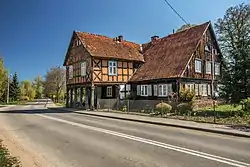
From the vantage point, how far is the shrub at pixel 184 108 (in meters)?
21.9

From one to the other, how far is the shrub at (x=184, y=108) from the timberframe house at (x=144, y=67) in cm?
547

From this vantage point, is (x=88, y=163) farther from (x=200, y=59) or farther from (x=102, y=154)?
(x=200, y=59)

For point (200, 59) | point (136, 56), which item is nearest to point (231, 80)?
point (200, 59)

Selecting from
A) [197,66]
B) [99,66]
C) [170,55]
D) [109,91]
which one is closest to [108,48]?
[99,66]

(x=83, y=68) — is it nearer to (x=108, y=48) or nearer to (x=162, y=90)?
(x=108, y=48)

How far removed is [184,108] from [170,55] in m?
12.4

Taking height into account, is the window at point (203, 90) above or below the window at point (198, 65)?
below

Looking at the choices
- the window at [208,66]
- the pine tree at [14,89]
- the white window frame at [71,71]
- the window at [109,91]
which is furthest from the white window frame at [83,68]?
the pine tree at [14,89]

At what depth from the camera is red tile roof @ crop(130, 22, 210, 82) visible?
3011cm

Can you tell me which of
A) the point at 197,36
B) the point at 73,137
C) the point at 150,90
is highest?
the point at 197,36

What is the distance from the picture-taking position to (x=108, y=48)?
35.7 metres

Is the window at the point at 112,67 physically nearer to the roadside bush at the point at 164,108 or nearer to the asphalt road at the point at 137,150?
the roadside bush at the point at 164,108

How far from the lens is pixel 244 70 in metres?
20.0

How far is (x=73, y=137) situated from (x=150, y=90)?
66.3 ft
